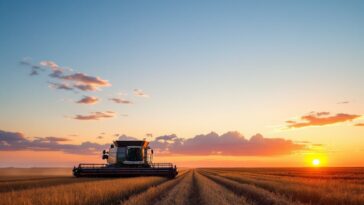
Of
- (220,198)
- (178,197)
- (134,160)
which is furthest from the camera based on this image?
(134,160)

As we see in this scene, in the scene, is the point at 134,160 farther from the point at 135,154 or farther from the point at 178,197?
the point at 178,197

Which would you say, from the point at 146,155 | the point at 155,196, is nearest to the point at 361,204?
the point at 155,196

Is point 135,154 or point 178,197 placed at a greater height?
point 135,154

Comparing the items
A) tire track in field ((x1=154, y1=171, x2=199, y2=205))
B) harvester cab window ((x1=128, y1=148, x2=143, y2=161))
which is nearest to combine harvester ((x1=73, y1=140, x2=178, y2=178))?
harvester cab window ((x1=128, y1=148, x2=143, y2=161))

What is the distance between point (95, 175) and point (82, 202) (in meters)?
22.2

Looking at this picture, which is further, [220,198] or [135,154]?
[135,154]

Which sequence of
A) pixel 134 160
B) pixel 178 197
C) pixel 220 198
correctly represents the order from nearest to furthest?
pixel 220 198 < pixel 178 197 < pixel 134 160

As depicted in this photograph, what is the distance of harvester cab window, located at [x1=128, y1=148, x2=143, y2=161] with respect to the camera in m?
41.5

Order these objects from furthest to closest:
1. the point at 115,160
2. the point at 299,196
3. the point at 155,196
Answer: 1. the point at 115,160
2. the point at 155,196
3. the point at 299,196

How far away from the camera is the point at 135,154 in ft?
137

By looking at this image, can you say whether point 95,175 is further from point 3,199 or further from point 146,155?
point 3,199

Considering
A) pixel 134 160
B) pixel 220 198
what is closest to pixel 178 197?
pixel 220 198

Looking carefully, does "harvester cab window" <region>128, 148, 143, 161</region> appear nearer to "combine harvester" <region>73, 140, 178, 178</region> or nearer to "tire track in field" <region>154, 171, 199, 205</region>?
"combine harvester" <region>73, 140, 178, 178</region>

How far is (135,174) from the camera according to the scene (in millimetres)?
37844
